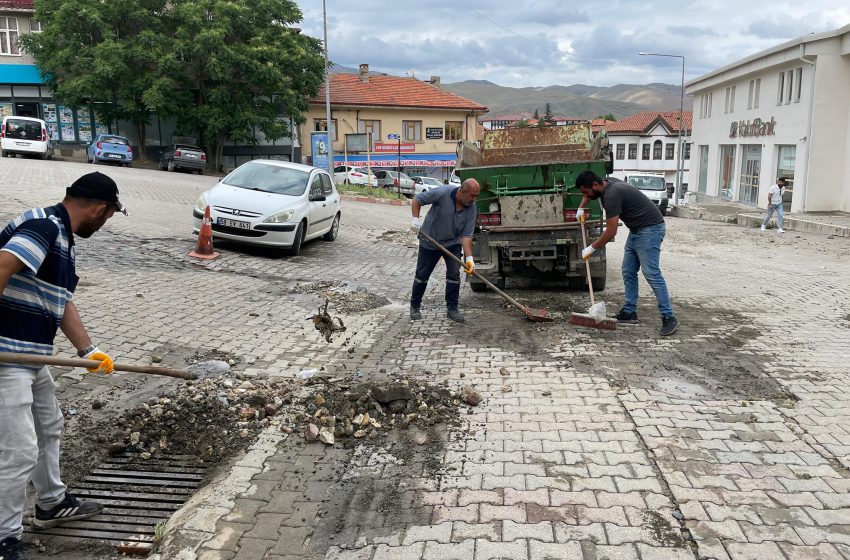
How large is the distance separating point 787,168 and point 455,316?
23.7 metres

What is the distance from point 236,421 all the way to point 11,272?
2.14 meters

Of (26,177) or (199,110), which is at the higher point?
(199,110)

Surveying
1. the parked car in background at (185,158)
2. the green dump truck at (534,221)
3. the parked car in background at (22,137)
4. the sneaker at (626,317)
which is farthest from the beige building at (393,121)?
the sneaker at (626,317)

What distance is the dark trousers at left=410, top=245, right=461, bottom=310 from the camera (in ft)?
25.3

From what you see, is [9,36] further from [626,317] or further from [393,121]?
[626,317]

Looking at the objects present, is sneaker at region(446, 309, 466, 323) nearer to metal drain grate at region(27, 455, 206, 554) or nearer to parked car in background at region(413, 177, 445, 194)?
Answer: metal drain grate at region(27, 455, 206, 554)

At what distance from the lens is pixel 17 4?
1350 inches

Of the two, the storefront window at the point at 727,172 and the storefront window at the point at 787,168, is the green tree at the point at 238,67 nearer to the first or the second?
the storefront window at the point at 727,172

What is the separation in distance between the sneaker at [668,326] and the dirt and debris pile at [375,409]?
8.81 feet

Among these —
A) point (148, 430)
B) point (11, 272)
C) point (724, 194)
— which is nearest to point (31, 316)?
point (11, 272)

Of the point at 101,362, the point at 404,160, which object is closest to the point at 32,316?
the point at 101,362

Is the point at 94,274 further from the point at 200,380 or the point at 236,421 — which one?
the point at 236,421

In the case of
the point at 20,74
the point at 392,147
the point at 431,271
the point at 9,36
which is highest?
the point at 9,36

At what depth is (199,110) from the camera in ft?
108
